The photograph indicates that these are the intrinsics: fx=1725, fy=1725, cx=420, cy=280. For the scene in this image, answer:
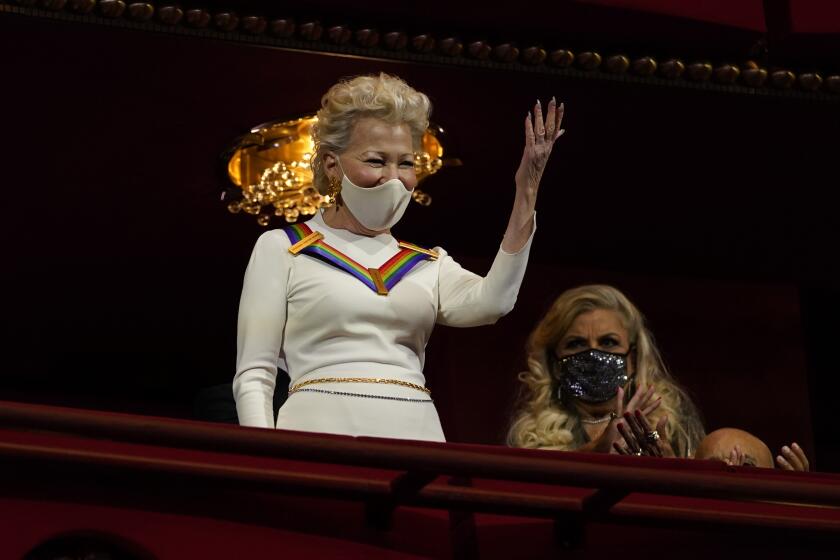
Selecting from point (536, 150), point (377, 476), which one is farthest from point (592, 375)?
point (377, 476)

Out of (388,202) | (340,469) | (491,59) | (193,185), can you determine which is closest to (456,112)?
(491,59)

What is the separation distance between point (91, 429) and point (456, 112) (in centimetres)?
259

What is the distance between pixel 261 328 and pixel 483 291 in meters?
0.35

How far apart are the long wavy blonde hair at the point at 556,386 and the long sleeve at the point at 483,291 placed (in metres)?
1.11

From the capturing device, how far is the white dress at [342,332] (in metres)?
2.59

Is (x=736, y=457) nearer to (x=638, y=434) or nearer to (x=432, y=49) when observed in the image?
(x=638, y=434)

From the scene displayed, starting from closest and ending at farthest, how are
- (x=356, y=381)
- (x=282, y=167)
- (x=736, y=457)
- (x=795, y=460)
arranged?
(x=356, y=381), (x=795, y=460), (x=736, y=457), (x=282, y=167)

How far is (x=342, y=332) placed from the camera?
2.65 metres

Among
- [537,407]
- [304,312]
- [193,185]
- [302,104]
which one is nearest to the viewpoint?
[304,312]

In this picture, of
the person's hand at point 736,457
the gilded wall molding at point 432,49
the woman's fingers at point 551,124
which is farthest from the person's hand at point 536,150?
the gilded wall molding at point 432,49

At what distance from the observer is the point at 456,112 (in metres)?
4.44

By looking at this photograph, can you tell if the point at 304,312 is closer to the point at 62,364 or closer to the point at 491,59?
the point at 491,59

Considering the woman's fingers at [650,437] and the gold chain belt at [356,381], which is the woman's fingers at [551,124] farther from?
the woman's fingers at [650,437]

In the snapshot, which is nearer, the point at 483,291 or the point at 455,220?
the point at 483,291
